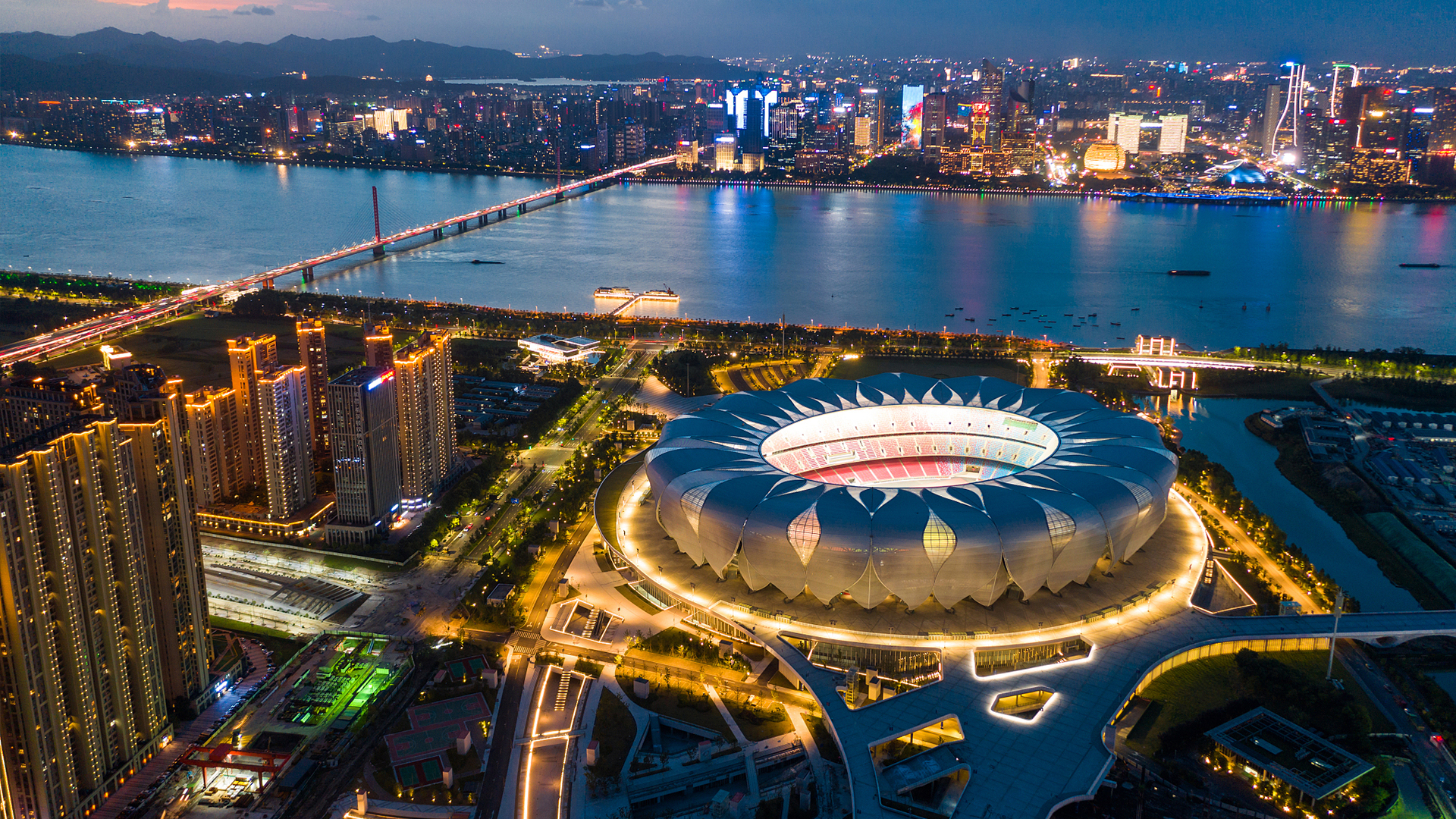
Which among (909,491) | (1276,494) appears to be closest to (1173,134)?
(1276,494)

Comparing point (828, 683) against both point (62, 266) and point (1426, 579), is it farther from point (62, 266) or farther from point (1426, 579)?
point (62, 266)

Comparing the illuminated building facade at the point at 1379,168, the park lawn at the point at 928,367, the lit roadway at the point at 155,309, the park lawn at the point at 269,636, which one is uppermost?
the illuminated building facade at the point at 1379,168

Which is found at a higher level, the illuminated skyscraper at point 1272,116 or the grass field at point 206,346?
the illuminated skyscraper at point 1272,116

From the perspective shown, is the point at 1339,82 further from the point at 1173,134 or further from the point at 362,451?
the point at 362,451

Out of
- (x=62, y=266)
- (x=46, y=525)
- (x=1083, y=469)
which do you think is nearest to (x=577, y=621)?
(x=46, y=525)

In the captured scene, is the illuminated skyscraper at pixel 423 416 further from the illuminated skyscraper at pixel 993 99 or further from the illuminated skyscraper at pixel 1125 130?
the illuminated skyscraper at pixel 1125 130

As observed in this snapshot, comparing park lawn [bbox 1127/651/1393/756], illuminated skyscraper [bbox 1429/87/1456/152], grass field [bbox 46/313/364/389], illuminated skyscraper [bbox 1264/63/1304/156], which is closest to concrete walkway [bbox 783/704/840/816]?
park lawn [bbox 1127/651/1393/756]

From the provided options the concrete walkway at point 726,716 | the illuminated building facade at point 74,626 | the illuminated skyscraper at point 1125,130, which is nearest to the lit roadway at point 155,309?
the illuminated building facade at point 74,626
